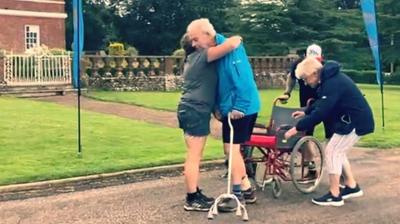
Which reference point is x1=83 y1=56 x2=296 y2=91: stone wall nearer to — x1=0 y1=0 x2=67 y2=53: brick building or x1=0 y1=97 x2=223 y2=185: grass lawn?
x1=0 y1=97 x2=223 y2=185: grass lawn

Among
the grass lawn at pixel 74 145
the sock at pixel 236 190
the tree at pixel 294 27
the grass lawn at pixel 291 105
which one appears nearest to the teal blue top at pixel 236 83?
the sock at pixel 236 190

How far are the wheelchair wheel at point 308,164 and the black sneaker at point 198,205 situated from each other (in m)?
1.32

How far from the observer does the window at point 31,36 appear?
3722cm

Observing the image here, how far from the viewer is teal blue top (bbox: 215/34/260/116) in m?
6.82

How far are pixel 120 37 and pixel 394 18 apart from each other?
23707 millimetres

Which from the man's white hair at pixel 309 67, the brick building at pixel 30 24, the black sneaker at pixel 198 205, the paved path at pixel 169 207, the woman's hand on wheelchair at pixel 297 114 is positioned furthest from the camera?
the brick building at pixel 30 24

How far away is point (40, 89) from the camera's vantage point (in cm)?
2272

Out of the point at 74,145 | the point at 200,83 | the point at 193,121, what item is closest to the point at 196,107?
the point at 193,121

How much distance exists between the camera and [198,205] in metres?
6.94

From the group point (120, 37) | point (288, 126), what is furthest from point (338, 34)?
point (288, 126)

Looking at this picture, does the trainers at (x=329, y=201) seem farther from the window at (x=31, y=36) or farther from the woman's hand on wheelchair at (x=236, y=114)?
the window at (x=31, y=36)

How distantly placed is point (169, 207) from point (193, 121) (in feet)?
Result: 3.37

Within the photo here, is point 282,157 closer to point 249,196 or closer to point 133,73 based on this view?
point 249,196

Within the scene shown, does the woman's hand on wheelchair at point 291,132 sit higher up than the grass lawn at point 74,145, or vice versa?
the woman's hand on wheelchair at point 291,132
